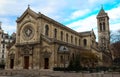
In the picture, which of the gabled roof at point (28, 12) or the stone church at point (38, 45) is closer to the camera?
the stone church at point (38, 45)

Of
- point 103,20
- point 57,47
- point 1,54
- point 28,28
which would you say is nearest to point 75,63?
point 57,47

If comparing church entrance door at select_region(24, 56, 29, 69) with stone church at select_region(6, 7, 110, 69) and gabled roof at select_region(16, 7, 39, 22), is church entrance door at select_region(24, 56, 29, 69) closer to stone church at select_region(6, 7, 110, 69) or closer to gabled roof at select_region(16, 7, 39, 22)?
stone church at select_region(6, 7, 110, 69)

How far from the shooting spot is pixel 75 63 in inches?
1863

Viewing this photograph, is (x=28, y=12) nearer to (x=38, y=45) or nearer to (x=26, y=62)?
(x=38, y=45)

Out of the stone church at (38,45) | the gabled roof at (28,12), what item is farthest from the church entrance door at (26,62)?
the gabled roof at (28,12)

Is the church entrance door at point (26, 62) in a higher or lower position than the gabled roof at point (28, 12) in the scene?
lower

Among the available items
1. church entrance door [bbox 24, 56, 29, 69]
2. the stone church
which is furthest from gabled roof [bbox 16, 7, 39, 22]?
church entrance door [bbox 24, 56, 29, 69]

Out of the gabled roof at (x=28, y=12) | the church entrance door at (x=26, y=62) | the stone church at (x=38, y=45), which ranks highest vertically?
the gabled roof at (x=28, y=12)

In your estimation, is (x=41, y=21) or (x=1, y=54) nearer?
(x=41, y=21)

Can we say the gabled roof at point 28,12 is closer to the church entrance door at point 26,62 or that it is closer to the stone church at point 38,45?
the stone church at point 38,45

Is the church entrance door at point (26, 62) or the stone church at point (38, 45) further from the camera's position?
the church entrance door at point (26, 62)

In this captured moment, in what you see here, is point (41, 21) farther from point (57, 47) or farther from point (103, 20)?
point (103, 20)

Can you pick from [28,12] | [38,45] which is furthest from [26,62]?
[28,12]

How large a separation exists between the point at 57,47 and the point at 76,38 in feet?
72.7
